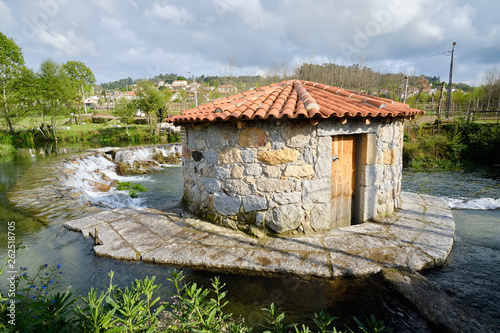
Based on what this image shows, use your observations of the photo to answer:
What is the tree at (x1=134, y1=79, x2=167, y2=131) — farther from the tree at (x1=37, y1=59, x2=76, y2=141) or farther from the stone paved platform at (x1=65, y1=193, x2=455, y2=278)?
the stone paved platform at (x1=65, y1=193, x2=455, y2=278)

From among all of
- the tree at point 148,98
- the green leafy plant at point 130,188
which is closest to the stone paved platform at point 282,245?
the green leafy plant at point 130,188

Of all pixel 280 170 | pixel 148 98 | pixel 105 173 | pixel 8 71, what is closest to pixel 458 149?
pixel 280 170

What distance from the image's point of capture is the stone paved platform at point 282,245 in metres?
3.25

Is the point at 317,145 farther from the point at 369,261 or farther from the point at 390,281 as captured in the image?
the point at 390,281

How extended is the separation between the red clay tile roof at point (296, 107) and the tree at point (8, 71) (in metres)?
25.8

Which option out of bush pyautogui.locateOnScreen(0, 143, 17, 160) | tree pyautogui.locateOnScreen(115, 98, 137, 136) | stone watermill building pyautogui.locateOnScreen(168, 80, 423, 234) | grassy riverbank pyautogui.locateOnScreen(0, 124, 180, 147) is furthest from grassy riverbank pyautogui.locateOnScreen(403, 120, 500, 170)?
bush pyautogui.locateOnScreen(0, 143, 17, 160)

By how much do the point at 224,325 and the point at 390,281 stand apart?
1924 millimetres

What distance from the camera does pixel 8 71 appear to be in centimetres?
2219

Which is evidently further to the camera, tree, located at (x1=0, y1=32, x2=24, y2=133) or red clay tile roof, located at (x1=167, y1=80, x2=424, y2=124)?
tree, located at (x1=0, y1=32, x2=24, y2=133)

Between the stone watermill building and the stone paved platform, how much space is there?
1.01 feet

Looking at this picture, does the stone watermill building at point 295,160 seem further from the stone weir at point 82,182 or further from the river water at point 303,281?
the stone weir at point 82,182

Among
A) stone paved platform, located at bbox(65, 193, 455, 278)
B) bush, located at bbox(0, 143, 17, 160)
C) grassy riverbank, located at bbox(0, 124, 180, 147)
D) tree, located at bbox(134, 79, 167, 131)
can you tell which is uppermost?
tree, located at bbox(134, 79, 167, 131)

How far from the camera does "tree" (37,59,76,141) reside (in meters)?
21.9

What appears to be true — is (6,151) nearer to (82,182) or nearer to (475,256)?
(82,182)
